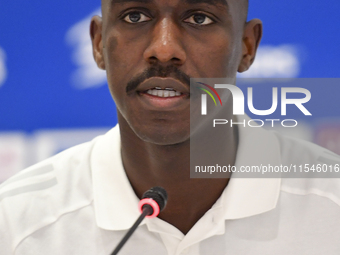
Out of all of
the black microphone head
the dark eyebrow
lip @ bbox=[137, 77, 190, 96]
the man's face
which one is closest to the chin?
the man's face

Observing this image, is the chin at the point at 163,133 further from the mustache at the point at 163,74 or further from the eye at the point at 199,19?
the eye at the point at 199,19

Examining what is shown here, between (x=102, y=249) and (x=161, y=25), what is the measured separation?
665 millimetres

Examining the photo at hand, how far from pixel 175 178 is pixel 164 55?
42 centimetres

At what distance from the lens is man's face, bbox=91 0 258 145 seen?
105 centimetres

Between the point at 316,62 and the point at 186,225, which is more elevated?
the point at 316,62

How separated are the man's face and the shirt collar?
0.78ft

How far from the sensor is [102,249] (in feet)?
3.91

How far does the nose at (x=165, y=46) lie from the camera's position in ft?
3.34

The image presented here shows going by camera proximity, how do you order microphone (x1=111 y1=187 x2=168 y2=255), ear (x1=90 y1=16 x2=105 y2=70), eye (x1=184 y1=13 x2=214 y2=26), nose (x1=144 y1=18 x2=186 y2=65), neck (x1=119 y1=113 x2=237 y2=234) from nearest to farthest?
microphone (x1=111 y1=187 x2=168 y2=255), nose (x1=144 y1=18 x2=186 y2=65), eye (x1=184 y1=13 x2=214 y2=26), neck (x1=119 y1=113 x2=237 y2=234), ear (x1=90 y1=16 x2=105 y2=70)

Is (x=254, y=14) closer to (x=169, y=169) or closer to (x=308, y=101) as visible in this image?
(x=308, y=101)

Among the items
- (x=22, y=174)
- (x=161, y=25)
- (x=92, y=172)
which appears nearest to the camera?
(x=161, y=25)

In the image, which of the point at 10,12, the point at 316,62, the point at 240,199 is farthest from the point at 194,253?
the point at 10,12

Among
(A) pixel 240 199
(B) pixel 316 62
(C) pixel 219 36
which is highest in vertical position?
(C) pixel 219 36

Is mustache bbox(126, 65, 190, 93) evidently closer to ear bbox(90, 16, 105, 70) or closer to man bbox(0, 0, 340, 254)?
man bbox(0, 0, 340, 254)
